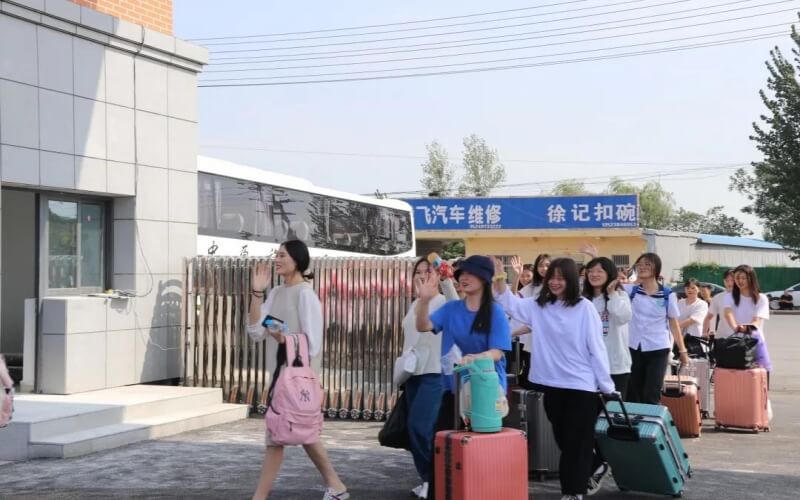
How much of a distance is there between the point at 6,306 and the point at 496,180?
64.0 meters

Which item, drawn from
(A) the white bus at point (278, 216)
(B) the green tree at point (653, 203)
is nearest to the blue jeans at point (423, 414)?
(A) the white bus at point (278, 216)

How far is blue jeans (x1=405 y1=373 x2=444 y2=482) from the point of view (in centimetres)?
732

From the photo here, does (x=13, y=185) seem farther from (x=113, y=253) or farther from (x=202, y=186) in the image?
(x=202, y=186)

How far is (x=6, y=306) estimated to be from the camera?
44.5 feet

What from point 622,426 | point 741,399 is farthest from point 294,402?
point 741,399

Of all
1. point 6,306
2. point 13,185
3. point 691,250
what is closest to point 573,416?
point 13,185

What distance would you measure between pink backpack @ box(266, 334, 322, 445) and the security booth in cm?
4108

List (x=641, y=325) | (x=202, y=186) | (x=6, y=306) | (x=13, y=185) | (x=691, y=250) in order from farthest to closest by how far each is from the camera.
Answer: (x=691, y=250) < (x=202, y=186) < (x=6, y=306) < (x=13, y=185) < (x=641, y=325)

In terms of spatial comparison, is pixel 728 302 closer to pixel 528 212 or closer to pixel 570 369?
pixel 570 369

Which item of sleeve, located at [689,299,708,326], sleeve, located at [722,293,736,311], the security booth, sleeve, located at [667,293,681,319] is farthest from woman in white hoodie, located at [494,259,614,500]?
the security booth

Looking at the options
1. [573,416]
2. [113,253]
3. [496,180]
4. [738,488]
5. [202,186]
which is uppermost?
→ [496,180]

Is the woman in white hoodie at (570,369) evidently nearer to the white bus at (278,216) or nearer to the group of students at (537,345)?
the group of students at (537,345)

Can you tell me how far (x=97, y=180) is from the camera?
1157 cm

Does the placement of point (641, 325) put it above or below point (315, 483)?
above
